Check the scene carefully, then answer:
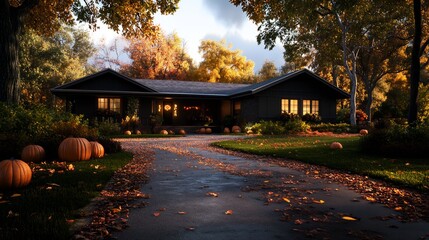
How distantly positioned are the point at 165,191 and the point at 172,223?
5.96ft

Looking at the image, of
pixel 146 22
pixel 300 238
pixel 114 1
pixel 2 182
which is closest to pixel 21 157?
pixel 2 182

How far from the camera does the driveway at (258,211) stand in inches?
148

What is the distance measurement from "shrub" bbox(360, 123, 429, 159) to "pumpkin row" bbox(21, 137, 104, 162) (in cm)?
889

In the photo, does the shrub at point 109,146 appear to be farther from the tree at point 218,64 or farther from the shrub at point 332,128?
the tree at point 218,64

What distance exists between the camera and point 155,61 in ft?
157

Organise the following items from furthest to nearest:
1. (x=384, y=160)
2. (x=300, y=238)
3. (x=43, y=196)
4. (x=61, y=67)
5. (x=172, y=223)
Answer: (x=61, y=67) < (x=384, y=160) < (x=43, y=196) < (x=172, y=223) < (x=300, y=238)

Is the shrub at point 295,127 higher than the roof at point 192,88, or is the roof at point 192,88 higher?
the roof at point 192,88

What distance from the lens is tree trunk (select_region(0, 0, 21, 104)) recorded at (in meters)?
12.6

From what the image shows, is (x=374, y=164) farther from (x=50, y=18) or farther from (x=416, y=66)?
(x=50, y=18)

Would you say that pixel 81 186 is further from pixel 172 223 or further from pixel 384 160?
pixel 384 160

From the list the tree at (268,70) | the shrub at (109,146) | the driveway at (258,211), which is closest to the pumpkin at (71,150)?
the shrub at (109,146)

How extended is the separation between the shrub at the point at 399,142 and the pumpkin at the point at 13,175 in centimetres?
981

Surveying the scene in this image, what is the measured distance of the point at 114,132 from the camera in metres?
22.6

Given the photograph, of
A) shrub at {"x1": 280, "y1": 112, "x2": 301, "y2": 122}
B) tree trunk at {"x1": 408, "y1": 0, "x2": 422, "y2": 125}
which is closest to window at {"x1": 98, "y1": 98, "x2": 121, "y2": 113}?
shrub at {"x1": 280, "y1": 112, "x2": 301, "y2": 122}
